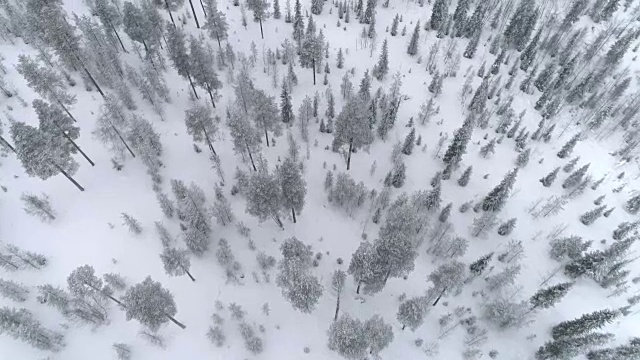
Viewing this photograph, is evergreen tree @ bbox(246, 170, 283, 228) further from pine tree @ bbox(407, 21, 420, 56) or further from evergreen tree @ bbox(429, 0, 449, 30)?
evergreen tree @ bbox(429, 0, 449, 30)

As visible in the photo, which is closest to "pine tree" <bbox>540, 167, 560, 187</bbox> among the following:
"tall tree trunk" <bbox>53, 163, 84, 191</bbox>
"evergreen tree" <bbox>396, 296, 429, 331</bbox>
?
"evergreen tree" <bbox>396, 296, 429, 331</bbox>

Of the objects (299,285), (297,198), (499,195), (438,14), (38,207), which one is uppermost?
(438,14)

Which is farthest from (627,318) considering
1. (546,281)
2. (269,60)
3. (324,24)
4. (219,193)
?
(324,24)

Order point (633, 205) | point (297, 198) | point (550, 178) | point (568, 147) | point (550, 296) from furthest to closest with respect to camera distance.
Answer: point (568, 147), point (550, 178), point (633, 205), point (297, 198), point (550, 296)

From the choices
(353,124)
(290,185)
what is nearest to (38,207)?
(290,185)

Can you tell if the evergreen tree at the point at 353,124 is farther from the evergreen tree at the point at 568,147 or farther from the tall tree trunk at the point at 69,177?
the evergreen tree at the point at 568,147

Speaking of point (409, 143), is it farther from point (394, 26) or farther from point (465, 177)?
point (394, 26)

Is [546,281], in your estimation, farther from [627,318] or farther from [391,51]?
[391,51]

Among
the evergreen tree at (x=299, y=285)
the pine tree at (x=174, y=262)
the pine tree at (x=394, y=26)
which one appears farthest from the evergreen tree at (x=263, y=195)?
the pine tree at (x=394, y=26)
